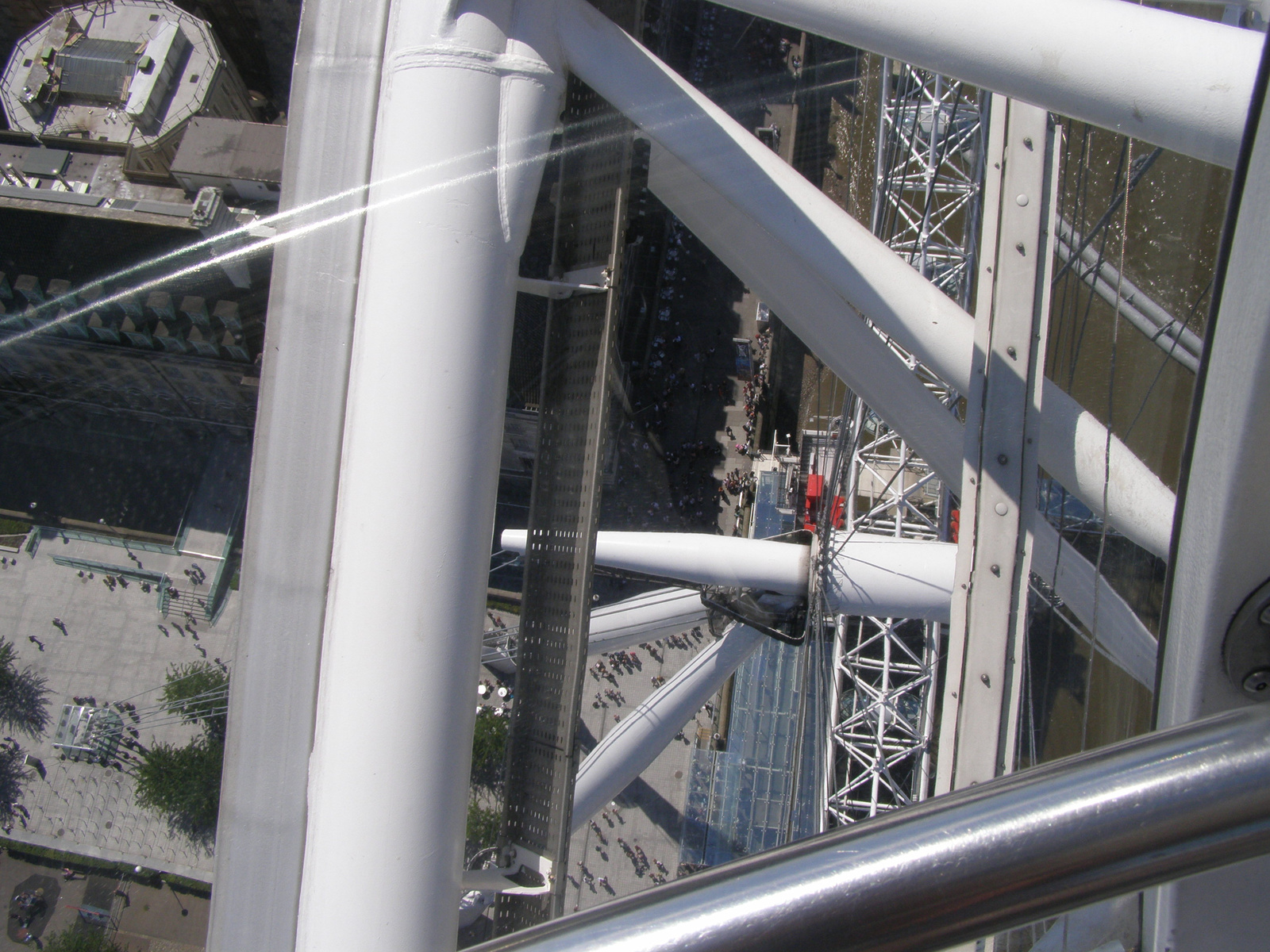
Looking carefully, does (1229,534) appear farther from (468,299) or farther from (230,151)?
(230,151)

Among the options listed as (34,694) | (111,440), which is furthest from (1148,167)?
(34,694)

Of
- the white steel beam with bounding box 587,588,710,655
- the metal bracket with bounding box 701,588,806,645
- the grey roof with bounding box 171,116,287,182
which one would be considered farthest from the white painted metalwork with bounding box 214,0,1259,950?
the grey roof with bounding box 171,116,287,182

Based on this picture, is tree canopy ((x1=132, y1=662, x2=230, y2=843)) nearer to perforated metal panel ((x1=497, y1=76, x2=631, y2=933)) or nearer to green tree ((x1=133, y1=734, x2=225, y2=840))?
green tree ((x1=133, y1=734, x2=225, y2=840))

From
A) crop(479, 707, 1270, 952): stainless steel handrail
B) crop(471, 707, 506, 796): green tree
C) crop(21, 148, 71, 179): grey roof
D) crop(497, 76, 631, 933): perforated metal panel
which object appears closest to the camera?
Answer: crop(479, 707, 1270, 952): stainless steel handrail

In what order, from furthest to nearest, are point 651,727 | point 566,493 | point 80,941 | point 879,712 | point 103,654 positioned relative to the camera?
point 103,654, point 80,941, point 879,712, point 651,727, point 566,493

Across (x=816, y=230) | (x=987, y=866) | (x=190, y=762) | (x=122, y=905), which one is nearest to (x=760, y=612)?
(x=816, y=230)

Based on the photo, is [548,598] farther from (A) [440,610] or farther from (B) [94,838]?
(B) [94,838]
